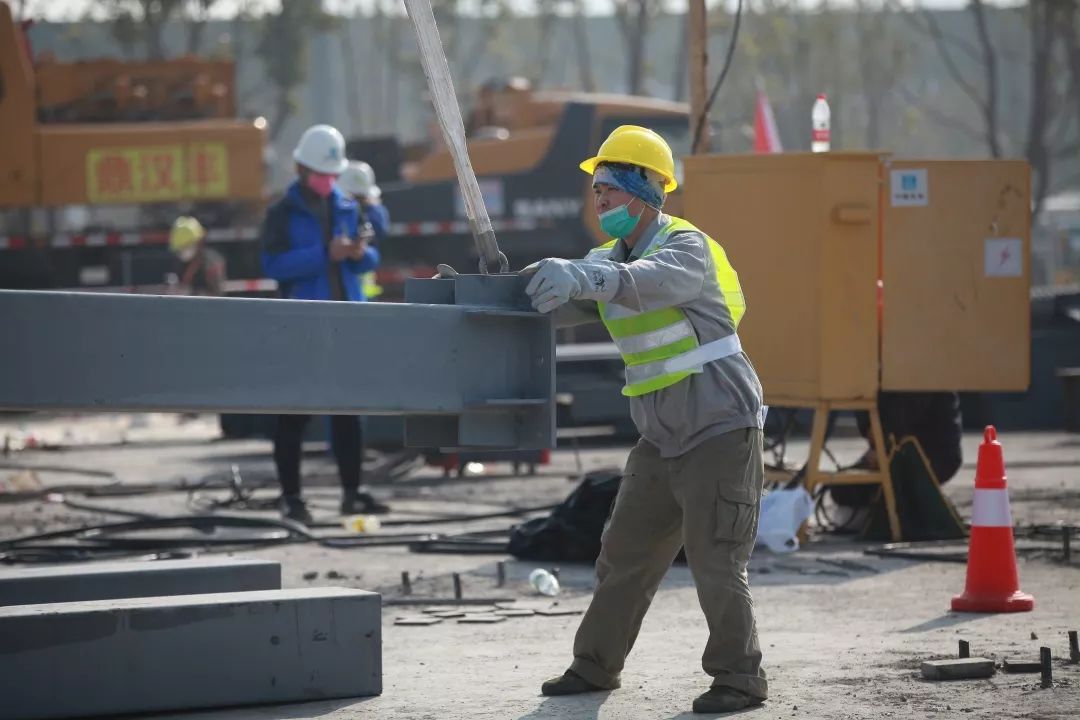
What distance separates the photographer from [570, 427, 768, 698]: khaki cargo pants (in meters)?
5.87

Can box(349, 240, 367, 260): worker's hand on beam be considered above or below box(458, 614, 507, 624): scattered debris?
above

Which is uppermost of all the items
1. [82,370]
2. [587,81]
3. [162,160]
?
[587,81]

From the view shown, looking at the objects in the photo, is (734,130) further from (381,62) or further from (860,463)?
(860,463)

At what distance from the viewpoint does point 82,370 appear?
504 cm

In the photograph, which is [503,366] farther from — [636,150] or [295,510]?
[295,510]

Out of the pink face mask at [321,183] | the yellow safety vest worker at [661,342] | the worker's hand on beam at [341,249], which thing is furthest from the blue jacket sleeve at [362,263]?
the yellow safety vest worker at [661,342]

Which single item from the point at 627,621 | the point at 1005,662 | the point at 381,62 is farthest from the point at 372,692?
the point at 381,62

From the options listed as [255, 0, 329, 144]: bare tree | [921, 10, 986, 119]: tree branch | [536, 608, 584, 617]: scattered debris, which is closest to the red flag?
[536, 608, 584, 617]: scattered debris

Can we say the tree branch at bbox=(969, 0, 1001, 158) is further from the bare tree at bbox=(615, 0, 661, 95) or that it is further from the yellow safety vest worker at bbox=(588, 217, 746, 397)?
the yellow safety vest worker at bbox=(588, 217, 746, 397)

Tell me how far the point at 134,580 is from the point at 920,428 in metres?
5.19

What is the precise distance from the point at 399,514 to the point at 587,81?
185 ft

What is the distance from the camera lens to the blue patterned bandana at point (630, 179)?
6.07 meters

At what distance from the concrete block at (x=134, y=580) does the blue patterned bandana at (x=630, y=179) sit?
1.97 metres

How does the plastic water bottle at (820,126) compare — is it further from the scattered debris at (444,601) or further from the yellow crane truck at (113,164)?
the yellow crane truck at (113,164)
